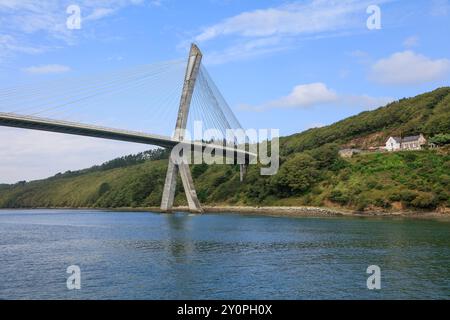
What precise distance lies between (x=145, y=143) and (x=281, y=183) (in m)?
21.9

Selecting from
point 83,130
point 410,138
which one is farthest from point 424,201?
point 83,130

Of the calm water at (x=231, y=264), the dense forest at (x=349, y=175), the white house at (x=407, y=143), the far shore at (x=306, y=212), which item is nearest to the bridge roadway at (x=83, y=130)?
the far shore at (x=306, y=212)

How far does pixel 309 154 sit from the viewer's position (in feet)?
248

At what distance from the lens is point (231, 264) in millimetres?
23828

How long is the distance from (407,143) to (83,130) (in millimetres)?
51444

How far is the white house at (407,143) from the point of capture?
7600cm

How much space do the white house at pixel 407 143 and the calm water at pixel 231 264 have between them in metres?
42.2

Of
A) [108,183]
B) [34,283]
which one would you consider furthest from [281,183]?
[108,183]

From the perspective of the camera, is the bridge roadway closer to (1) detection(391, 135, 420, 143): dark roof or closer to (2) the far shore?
(2) the far shore

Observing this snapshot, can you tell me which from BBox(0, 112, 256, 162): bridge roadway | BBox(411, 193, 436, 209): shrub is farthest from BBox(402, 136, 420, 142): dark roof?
BBox(0, 112, 256, 162): bridge roadway

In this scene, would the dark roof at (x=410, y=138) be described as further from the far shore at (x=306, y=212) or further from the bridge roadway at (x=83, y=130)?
the bridge roadway at (x=83, y=130)

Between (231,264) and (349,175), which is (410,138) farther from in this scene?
(231,264)
